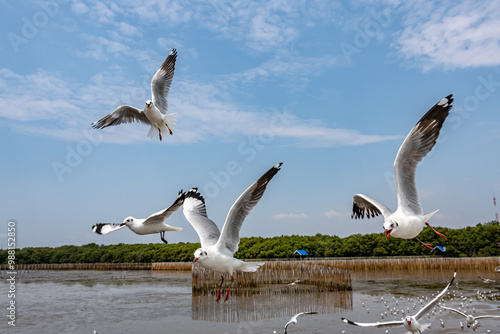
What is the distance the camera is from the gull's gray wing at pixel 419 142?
333 inches

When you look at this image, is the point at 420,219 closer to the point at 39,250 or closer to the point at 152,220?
the point at 152,220

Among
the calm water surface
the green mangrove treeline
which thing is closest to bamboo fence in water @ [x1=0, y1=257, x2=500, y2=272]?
the green mangrove treeline

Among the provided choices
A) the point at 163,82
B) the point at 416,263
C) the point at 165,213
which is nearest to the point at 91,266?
the point at 416,263

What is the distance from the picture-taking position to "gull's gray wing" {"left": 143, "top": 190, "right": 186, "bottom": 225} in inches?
470

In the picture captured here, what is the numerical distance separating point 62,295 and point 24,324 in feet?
35.2

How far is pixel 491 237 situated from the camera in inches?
1581

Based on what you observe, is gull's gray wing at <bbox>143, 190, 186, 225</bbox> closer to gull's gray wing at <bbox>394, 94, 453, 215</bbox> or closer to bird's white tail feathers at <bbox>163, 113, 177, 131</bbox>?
bird's white tail feathers at <bbox>163, 113, 177, 131</bbox>

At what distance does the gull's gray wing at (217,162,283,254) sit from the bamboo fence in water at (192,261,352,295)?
14085 millimetres

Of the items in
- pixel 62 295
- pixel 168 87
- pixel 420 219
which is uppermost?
pixel 168 87

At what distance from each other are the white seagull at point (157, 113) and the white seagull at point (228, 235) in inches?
118

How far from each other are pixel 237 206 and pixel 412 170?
11.3ft

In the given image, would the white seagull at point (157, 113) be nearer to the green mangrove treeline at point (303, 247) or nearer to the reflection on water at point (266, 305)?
the reflection on water at point (266, 305)

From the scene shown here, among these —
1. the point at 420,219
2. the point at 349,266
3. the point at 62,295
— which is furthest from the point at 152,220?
the point at 349,266

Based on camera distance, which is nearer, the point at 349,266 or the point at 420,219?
the point at 420,219
